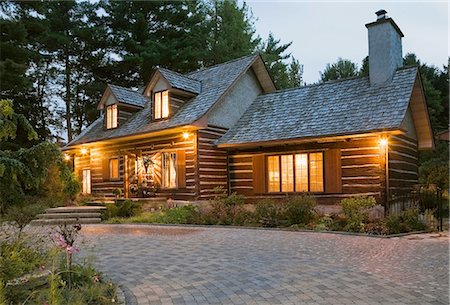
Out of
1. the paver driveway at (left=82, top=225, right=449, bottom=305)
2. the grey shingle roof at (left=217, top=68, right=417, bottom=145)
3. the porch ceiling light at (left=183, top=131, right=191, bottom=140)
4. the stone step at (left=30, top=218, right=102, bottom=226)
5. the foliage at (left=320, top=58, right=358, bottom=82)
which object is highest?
the foliage at (left=320, top=58, right=358, bottom=82)

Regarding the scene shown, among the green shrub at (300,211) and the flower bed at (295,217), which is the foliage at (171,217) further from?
the green shrub at (300,211)

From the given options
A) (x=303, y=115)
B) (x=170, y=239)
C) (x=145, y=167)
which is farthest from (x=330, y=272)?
(x=145, y=167)

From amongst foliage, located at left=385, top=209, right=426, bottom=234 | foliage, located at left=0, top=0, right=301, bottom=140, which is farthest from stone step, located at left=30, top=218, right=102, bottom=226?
foliage, located at left=0, top=0, right=301, bottom=140

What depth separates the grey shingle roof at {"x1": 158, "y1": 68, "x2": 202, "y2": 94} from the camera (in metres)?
19.3

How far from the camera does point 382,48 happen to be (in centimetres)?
1656

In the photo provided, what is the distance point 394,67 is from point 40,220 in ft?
49.7

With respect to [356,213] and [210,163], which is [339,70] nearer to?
[210,163]

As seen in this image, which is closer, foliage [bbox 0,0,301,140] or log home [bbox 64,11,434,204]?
log home [bbox 64,11,434,204]

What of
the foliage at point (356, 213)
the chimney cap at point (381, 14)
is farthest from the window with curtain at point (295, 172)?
the chimney cap at point (381, 14)

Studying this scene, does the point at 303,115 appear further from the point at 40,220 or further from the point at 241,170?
the point at 40,220

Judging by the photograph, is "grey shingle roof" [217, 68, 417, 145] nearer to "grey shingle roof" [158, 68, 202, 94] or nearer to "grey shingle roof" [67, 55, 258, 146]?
"grey shingle roof" [67, 55, 258, 146]

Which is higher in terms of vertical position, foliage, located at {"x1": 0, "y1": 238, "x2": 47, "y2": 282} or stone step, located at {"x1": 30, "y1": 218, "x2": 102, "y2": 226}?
foliage, located at {"x1": 0, "y1": 238, "x2": 47, "y2": 282}

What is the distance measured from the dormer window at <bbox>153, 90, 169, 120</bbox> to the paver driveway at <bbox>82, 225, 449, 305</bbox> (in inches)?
362

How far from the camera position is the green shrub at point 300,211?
520 inches
